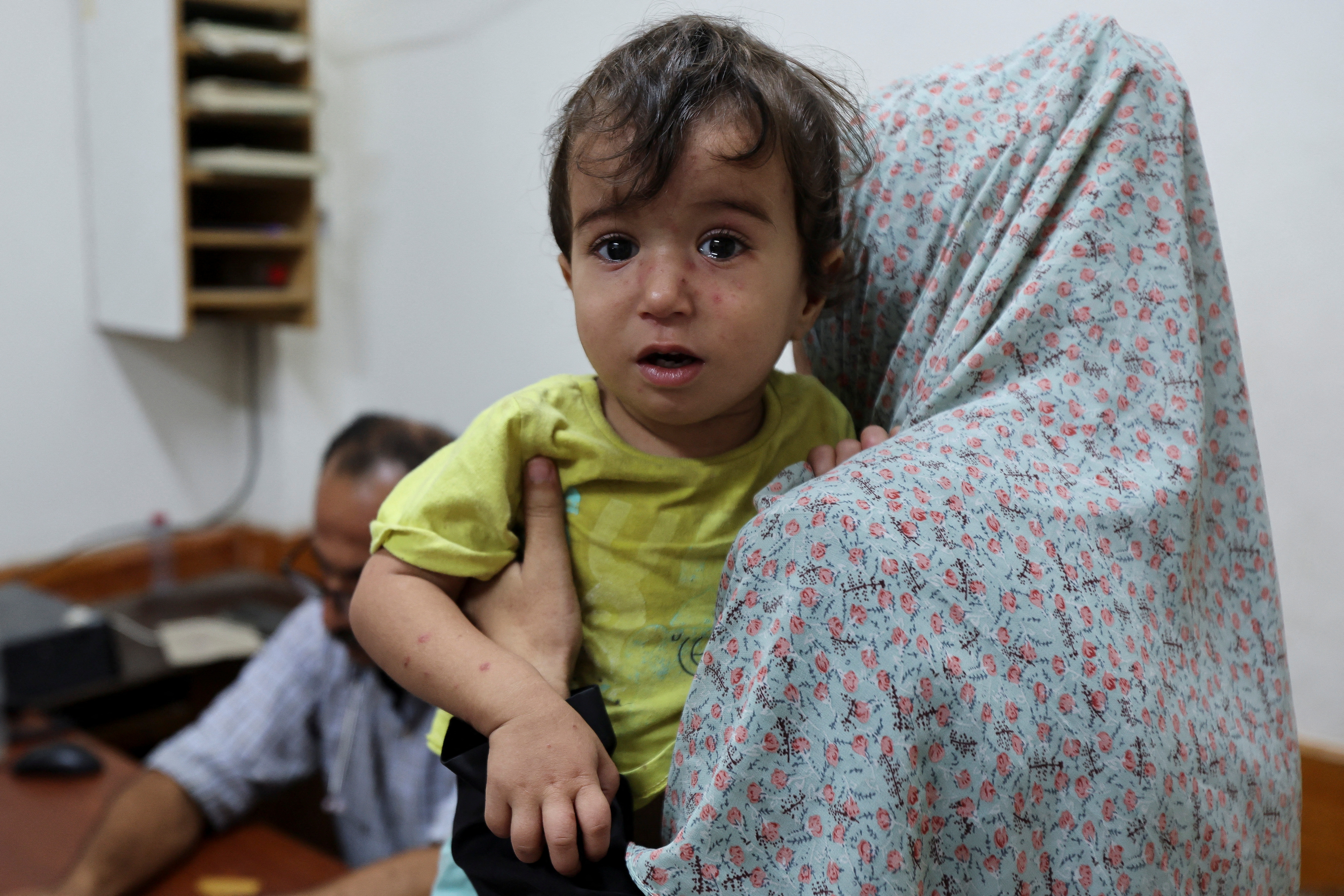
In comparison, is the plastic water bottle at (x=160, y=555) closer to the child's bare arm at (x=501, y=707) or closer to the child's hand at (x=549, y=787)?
the child's bare arm at (x=501, y=707)

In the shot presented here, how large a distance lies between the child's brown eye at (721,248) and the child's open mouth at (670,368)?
2.9 inches

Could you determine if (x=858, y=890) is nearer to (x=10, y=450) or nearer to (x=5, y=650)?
(x=5, y=650)

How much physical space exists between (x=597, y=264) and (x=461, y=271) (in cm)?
171

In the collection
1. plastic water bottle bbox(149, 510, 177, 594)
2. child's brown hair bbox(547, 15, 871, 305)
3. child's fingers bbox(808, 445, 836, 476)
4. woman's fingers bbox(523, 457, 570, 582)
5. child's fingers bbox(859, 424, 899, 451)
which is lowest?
plastic water bottle bbox(149, 510, 177, 594)

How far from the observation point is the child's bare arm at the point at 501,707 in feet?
2.26

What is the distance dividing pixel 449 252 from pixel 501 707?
1.88 metres

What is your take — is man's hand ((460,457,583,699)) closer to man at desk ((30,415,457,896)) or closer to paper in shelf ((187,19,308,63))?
man at desk ((30,415,457,896))

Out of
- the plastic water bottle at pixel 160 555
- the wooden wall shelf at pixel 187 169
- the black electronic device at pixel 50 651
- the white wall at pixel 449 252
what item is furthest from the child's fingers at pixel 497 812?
the plastic water bottle at pixel 160 555

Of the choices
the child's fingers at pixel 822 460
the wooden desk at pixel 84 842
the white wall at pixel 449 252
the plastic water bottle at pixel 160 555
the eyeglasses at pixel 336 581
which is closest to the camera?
the child's fingers at pixel 822 460

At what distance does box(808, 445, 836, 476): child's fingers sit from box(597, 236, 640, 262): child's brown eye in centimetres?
21

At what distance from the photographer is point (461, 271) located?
7.95 ft

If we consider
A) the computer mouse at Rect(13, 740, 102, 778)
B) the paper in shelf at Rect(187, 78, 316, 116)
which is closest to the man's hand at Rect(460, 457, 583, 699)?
the computer mouse at Rect(13, 740, 102, 778)

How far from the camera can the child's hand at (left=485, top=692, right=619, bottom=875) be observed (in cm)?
68

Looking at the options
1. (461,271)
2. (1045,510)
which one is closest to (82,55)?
(461,271)
